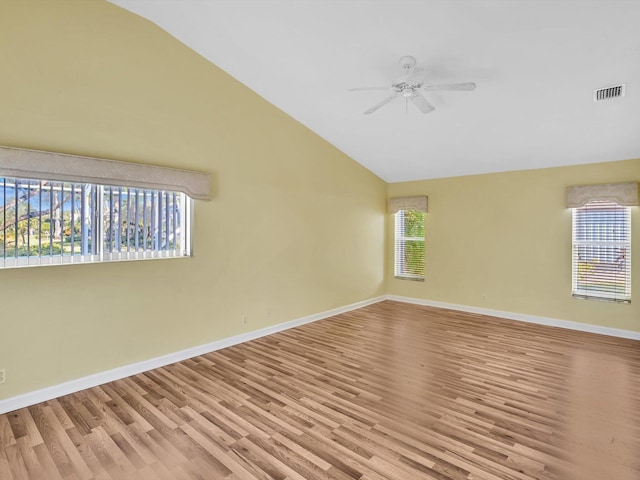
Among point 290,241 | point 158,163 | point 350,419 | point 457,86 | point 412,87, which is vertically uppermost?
point 412,87

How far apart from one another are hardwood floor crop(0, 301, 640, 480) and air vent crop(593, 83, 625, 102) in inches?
108

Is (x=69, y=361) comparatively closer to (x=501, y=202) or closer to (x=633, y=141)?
(x=501, y=202)

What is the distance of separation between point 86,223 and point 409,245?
210 inches

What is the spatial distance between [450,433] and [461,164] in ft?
14.3

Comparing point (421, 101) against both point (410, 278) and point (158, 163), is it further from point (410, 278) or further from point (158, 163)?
point (410, 278)

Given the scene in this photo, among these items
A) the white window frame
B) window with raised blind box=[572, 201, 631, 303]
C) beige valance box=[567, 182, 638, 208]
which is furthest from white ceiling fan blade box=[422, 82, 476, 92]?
the white window frame

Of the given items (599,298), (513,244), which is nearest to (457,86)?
(513,244)

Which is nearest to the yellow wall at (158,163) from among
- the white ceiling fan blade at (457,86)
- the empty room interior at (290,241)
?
the empty room interior at (290,241)

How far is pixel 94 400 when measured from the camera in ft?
9.53

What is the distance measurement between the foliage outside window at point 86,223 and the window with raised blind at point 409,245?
4345 mm

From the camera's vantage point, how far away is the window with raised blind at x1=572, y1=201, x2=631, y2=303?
4.79 m

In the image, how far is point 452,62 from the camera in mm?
3355

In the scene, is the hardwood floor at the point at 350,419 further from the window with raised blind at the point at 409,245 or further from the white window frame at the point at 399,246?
the white window frame at the point at 399,246

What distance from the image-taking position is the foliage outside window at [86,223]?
9.32 ft
